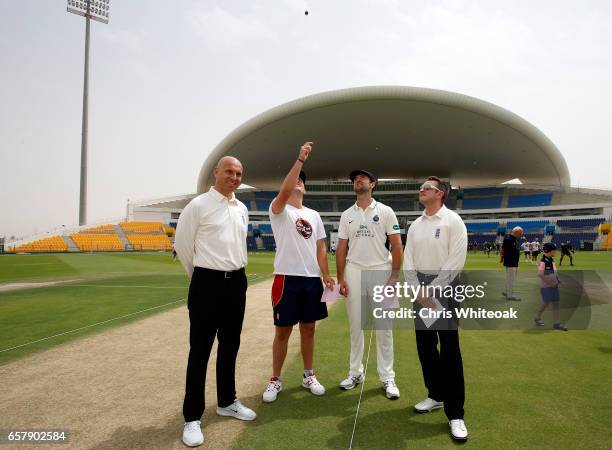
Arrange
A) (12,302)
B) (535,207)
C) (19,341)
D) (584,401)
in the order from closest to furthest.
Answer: (584,401), (19,341), (12,302), (535,207)

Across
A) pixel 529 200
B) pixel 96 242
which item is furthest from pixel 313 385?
pixel 529 200

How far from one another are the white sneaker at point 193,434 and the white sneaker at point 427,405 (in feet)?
5.96

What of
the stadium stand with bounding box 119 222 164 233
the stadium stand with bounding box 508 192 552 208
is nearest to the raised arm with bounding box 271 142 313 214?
the stadium stand with bounding box 119 222 164 233

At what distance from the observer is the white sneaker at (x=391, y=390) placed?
11.1 feet

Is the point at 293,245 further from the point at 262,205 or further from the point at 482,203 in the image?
the point at 482,203

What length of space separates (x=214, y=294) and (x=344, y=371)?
6.48 ft

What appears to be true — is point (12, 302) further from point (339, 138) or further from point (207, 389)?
point (339, 138)

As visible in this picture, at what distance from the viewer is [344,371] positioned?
4137mm

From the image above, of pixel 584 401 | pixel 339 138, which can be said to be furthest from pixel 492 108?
pixel 584 401

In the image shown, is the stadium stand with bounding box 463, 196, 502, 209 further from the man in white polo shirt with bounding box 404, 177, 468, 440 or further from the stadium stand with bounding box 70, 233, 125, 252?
the man in white polo shirt with bounding box 404, 177, 468, 440

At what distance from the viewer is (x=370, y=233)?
3771 mm

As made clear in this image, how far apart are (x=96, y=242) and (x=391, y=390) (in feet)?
158

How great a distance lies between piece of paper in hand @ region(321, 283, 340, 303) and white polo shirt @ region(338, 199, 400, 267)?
35 centimetres

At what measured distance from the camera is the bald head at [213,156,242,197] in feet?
10.5
